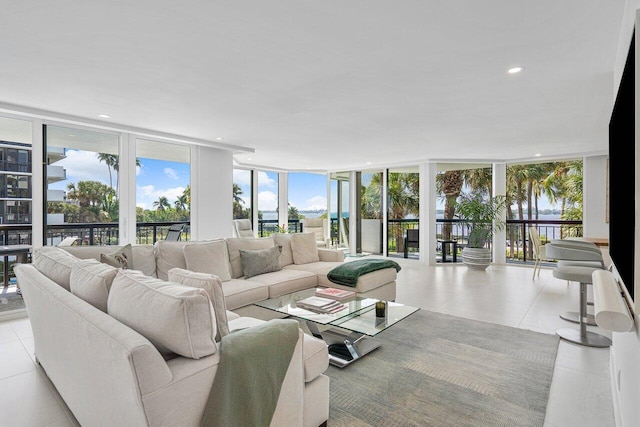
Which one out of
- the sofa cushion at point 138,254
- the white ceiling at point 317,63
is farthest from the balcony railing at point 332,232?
the sofa cushion at point 138,254

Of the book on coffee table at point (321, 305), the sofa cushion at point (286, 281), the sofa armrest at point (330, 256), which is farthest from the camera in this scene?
the sofa armrest at point (330, 256)

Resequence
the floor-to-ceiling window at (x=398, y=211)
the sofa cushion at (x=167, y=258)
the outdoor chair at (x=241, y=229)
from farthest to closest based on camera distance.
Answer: the floor-to-ceiling window at (x=398, y=211), the outdoor chair at (x=241, y=229), the sofa cushion at (x=167, y=258)

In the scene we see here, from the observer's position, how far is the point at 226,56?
253 cm

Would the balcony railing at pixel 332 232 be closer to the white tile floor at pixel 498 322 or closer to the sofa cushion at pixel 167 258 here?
the white tile floor at pixel 498 322

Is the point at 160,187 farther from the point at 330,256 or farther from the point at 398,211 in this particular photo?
the point at 398,211

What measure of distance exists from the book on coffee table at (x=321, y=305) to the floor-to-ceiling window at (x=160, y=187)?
343 cm

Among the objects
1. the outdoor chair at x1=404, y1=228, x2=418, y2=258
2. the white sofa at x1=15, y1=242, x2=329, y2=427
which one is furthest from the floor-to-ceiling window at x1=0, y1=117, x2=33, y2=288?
Answer: the outdoor chair at x1=404, y1=228, x2=418, y2=258

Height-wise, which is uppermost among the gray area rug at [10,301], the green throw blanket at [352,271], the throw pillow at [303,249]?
the throw pillow at [303,249]

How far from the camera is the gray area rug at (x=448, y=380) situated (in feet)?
6.68

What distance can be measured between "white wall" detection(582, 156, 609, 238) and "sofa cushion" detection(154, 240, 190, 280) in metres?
7.25

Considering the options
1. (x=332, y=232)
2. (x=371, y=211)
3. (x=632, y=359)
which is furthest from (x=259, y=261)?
(x=332, y=232)

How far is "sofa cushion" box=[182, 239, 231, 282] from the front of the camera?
3475 millimetres

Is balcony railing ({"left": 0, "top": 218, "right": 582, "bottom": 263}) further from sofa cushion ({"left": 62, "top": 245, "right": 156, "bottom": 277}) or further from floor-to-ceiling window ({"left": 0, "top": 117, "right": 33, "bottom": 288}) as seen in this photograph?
sofa cushion ({"left": 62, "top": 245, "right": 156, "bottom": 277})

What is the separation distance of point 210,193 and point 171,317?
4.73 meters
